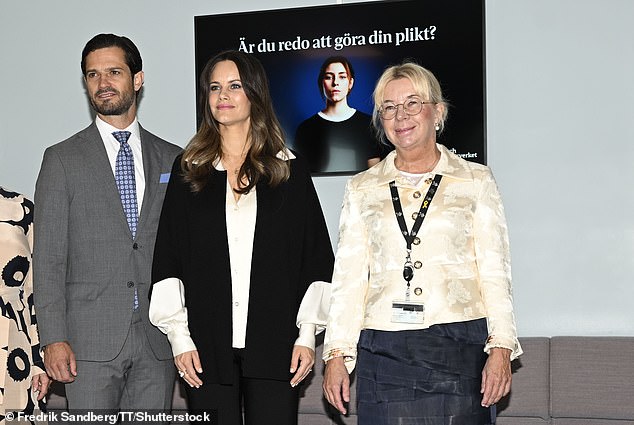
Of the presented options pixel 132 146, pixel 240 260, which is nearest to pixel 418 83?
pixel 240 260

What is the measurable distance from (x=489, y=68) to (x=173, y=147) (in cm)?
172

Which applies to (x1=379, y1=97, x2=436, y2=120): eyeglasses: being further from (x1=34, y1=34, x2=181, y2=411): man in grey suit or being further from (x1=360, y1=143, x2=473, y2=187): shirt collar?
(x1=34, y1=34, x2=181, y2=411): man in grey suit

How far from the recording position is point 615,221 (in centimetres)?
442

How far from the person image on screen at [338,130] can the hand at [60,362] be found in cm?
186

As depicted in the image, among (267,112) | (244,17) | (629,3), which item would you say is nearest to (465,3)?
(629,3)

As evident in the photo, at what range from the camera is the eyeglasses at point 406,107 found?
287 centimetres

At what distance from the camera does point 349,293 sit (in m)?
2.83

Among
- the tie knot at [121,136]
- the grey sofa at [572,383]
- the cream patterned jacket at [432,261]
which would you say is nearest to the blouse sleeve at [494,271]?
the cream patterned jacket at [432,261]

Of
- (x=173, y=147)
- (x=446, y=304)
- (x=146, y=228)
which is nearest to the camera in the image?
(x=446, y=304)

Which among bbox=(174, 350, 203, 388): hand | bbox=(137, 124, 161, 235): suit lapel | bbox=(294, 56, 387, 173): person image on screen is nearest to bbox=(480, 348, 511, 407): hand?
bbox=(174, 350, 203, 388): hand

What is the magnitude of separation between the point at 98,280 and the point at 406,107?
1.22 m

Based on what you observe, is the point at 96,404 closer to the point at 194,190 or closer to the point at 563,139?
the point at 194,190

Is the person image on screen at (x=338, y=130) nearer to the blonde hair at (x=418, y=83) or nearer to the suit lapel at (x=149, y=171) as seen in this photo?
the suit lapel at (x=149, y=171)

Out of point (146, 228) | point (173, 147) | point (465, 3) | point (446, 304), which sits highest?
point (465, 3)
